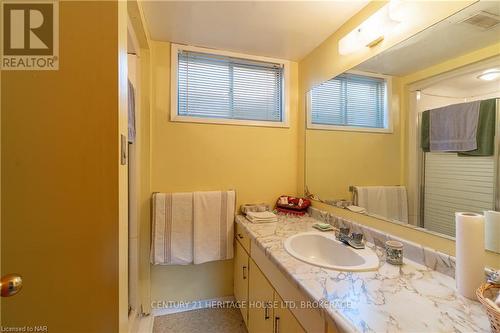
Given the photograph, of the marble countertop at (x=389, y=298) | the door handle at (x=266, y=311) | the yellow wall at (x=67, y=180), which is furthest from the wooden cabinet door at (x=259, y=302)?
the yellow wall at (x=67, y=180)

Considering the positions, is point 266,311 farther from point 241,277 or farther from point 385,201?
point 385,201

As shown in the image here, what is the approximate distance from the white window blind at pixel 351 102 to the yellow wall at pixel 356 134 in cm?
7

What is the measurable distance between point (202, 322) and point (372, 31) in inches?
90.4

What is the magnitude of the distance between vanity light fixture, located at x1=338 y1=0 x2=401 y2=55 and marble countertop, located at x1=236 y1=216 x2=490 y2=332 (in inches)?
47.6

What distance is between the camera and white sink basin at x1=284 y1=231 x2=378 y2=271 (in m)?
1.07

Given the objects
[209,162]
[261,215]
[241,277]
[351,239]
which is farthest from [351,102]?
[241,277]

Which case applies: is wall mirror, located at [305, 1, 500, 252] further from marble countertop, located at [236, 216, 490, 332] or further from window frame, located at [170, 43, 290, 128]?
window frame, located at [170, 43, 290, 128]

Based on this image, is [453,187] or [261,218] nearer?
[453,187]

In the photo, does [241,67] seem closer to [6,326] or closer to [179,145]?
[179,145]

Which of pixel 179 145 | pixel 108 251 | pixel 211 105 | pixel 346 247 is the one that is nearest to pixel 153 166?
pixel 179 145

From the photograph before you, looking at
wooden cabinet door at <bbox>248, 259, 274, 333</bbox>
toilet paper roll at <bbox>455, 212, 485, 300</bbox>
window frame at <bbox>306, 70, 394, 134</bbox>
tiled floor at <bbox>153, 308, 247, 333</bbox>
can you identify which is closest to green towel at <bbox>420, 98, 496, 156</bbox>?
toilet paper roll at <bbox>455, 212, 485, 300</bbox>

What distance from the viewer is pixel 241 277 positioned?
1.69 meters

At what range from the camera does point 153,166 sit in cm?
176

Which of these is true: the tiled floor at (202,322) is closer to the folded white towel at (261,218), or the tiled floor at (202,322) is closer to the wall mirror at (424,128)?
the folded white towel at (261,218)
